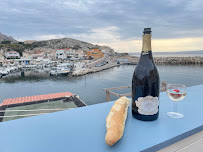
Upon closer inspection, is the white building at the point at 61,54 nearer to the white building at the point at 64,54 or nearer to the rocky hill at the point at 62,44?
the white building at the point at 64,54

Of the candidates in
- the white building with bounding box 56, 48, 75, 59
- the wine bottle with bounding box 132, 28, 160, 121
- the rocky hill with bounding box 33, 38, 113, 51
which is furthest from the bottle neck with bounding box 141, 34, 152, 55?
the rocky hill with bounding box 33, 38, 113, 51

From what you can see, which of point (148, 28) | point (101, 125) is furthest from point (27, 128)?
point (148, 28)

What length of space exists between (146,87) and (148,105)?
0.09 m

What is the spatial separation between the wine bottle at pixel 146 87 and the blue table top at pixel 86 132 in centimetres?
5

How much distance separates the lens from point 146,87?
678 mm

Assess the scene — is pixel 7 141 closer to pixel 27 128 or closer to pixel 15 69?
pixel 27 128

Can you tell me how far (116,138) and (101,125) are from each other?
0.18 m

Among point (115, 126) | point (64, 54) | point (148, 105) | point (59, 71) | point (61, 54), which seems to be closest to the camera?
point (115, 126)

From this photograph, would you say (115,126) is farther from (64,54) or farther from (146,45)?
(64,54)

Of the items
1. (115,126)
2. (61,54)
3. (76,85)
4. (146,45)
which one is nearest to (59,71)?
(76,85)

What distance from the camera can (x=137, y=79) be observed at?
28.0 inches

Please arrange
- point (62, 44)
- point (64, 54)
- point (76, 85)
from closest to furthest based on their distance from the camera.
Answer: point (76, 85) < point (64, 54) < point (62, 44)

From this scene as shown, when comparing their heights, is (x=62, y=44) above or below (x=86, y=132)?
above

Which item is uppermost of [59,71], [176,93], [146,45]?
[146,45]
